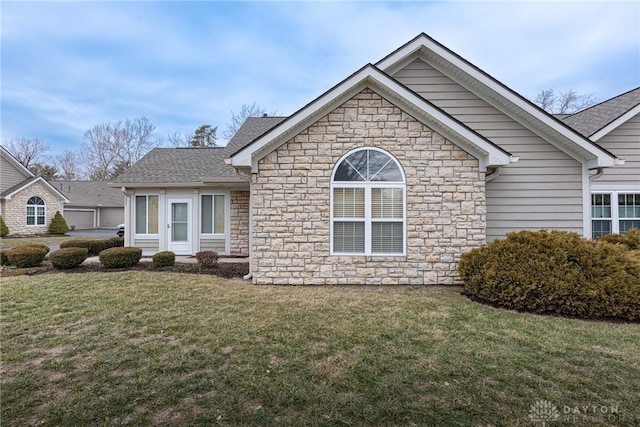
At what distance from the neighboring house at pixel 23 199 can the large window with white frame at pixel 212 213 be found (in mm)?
19113

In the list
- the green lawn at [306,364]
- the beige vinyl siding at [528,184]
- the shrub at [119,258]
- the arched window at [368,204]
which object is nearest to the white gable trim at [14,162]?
the shrub at [119,258]

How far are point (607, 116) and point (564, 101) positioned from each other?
23.8 m

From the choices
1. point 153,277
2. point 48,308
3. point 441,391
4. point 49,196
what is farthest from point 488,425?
point 49,196

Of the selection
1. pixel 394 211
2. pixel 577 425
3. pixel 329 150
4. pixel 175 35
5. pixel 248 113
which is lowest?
pixel 577 425

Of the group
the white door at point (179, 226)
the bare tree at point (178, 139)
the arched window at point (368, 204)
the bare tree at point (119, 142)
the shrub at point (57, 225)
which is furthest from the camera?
the bare tree at point (119, 142)

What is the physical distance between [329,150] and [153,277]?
209 inches

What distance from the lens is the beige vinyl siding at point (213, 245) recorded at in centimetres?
1172

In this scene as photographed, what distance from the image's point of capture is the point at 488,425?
2346 millimetres

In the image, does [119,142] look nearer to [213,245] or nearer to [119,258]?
[213,245]

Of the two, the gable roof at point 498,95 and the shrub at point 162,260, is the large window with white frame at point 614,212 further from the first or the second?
the shrub at point 162,260

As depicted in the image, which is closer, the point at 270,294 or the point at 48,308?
the point at 48,308

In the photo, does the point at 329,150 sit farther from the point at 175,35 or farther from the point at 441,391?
the point at 175,35

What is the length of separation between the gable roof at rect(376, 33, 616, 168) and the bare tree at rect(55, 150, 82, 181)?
49629mm

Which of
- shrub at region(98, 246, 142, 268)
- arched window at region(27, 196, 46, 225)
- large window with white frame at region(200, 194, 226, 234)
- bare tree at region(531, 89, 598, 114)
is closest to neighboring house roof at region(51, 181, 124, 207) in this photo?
arched window at region(27, 196, 46, 225)
